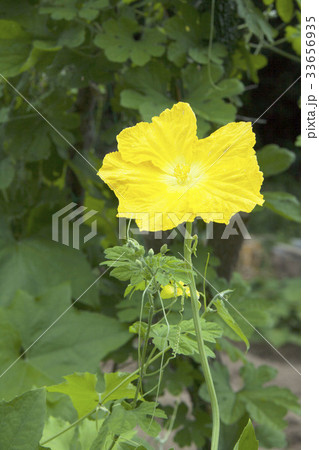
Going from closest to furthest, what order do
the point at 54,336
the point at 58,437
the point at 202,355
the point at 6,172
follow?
1. the point at 202,355
2. the point at 58,437
3. the point at 54,336
4. the point at 6,172

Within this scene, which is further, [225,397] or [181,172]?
[225,397]

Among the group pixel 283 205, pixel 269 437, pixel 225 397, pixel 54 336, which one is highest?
pixel 283 205

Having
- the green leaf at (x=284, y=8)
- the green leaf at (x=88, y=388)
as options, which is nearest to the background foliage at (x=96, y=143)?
the green leaf at (x=284, y=8)

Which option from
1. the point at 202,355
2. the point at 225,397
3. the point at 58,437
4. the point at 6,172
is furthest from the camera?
the point at 6,172

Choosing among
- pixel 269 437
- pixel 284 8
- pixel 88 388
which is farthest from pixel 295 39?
pixel 88 388

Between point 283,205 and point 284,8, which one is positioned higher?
point 284,8

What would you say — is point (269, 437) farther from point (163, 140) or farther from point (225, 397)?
point (163, 140)
